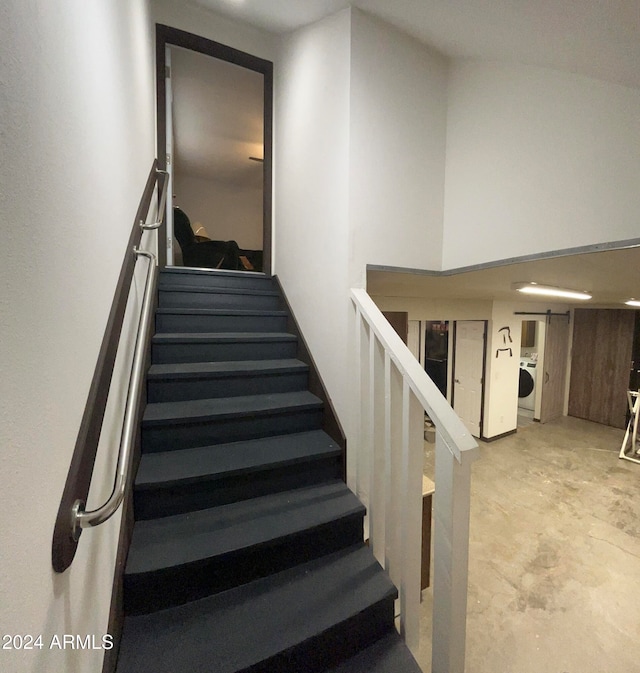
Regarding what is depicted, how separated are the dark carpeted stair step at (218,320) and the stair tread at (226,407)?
62cm

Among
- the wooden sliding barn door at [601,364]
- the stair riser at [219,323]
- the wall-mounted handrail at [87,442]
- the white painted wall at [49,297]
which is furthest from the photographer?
the wooden sliding barn door at [601,364]

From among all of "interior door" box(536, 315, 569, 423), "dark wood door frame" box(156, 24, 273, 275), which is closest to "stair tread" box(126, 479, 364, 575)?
"dark wood door frame" box(156, 24, 273, 275)

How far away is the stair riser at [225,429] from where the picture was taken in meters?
1.59

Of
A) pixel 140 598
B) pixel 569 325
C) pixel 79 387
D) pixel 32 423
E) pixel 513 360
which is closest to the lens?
pixel 32 423

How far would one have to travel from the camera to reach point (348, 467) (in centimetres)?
175

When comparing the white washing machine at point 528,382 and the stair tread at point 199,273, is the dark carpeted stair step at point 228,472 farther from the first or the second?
the white washing machine at point 528,382

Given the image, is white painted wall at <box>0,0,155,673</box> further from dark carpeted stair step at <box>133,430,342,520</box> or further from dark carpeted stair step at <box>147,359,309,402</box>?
dark carpeted stair step at <box>147,359,309,402</box>

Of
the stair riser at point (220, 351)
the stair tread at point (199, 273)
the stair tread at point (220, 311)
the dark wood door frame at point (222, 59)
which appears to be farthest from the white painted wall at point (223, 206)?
the stair riser at point (220, 351)

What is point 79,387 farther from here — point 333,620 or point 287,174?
point 287,174

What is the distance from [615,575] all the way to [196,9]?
17.9 ft

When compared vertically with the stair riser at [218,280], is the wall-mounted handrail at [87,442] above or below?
below

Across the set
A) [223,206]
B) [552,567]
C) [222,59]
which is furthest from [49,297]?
[223,206]

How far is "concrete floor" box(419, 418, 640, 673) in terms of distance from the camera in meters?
1.96

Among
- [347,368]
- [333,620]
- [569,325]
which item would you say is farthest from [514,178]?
[569,325]
